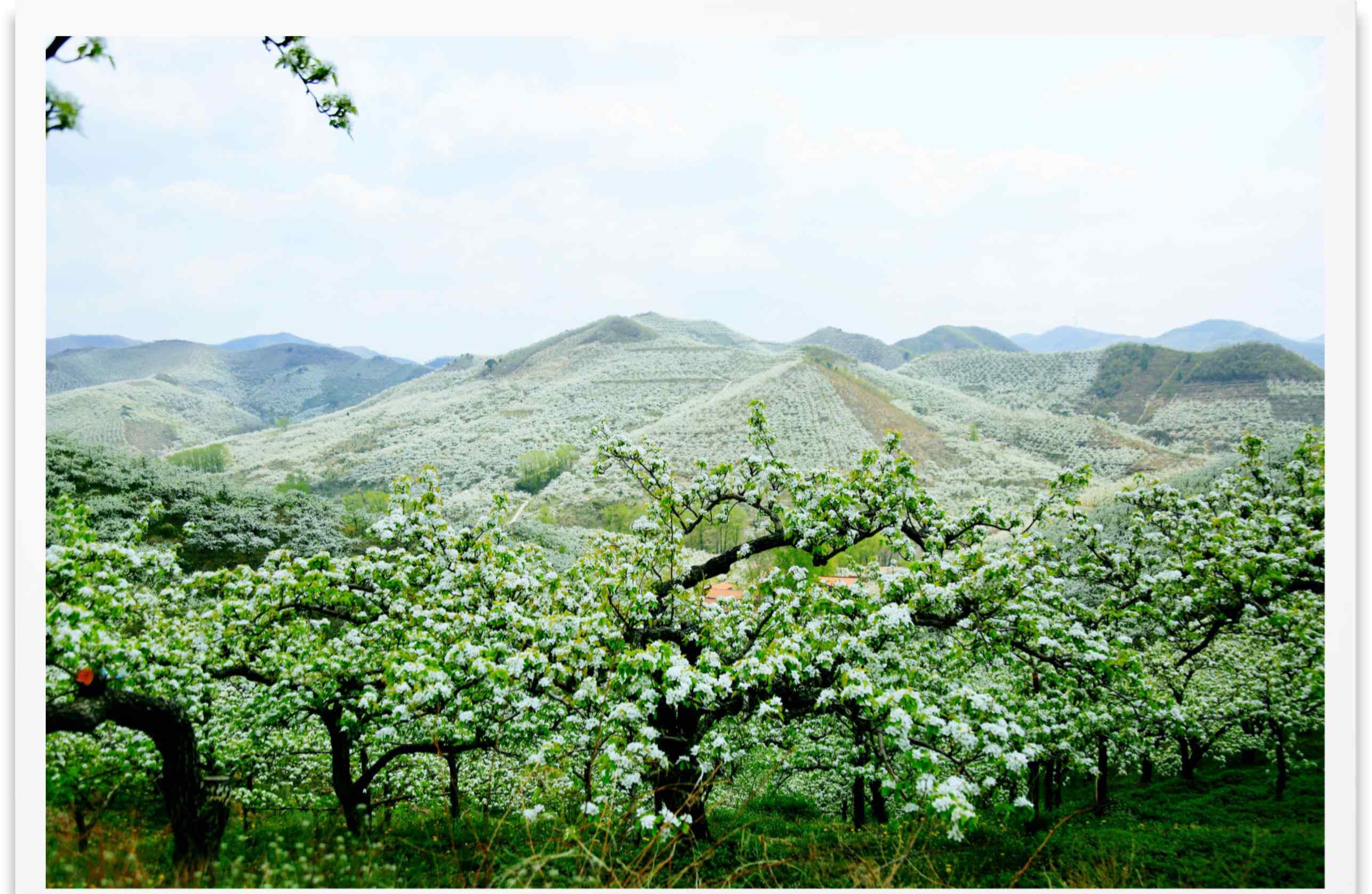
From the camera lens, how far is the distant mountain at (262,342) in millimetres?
9281

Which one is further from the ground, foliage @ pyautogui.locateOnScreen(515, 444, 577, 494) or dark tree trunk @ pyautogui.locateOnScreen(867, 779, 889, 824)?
foliage @ pyautogui.locateOnScreen(515, 444, 577, 494)

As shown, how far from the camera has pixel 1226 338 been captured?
979 cm

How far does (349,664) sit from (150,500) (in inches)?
212

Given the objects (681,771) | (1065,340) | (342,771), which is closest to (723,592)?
(681,771)

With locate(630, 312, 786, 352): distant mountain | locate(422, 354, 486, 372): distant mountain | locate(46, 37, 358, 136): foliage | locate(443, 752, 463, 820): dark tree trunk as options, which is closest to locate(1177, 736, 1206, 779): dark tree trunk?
locate(443, 752, 463, 820): dark tree trunk

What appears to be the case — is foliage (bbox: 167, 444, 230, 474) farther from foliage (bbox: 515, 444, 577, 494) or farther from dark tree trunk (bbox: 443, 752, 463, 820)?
dark tree trunk (bbox: 443, 752, 463, 820)

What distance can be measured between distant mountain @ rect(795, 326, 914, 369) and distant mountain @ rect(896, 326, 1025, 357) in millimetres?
621

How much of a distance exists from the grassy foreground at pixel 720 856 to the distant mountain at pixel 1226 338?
11.4 feet

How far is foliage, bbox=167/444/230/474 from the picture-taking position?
13.2 meters

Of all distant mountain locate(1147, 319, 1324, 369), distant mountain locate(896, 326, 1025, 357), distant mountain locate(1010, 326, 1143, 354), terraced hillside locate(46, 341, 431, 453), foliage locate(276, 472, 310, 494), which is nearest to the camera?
distant mountain locate(1147, 319, 1324, 369)

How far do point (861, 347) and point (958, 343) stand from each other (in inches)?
267

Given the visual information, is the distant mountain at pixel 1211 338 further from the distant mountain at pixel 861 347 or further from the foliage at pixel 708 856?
the distant mountain at pixel 861 347

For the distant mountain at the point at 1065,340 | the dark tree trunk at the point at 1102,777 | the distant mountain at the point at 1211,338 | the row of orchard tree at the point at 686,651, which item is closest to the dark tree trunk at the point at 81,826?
the row of orchard tree at the point at 686,651

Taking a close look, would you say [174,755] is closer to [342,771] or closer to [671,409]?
[342,771]
